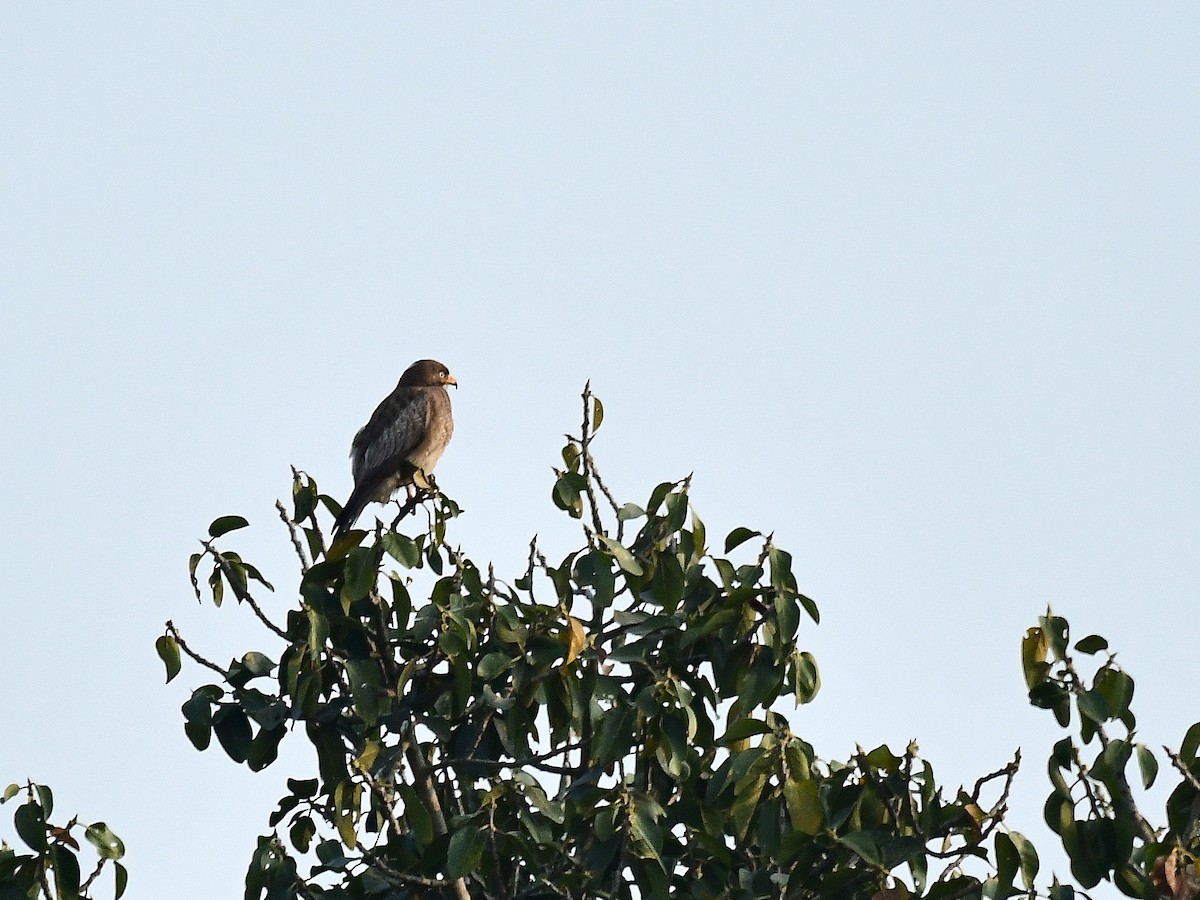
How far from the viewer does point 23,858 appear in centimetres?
607

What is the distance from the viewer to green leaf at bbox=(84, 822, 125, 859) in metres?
6.19

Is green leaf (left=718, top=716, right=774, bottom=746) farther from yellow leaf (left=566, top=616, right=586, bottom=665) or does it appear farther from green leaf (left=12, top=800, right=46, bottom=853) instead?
green leaf (left=12, top=800, right=46, bottom=853)

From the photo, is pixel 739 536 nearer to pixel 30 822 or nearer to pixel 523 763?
pixel 523 763

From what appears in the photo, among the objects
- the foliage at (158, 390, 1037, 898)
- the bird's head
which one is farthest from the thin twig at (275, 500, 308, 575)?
the bird's head

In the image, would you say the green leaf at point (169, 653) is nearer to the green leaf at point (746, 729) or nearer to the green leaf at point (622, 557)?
the green leaf at point (622, 557)

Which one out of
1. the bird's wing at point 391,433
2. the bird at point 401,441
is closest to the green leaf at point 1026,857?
the bird at point 401,441

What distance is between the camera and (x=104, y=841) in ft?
20.4

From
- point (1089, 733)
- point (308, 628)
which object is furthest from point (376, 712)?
point (1089, 733)

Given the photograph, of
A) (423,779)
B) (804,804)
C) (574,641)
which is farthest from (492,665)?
(804,804)

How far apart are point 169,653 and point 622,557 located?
5.50 feet

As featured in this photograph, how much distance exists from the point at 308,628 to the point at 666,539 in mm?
1325

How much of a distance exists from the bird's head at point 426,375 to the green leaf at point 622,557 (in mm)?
6004

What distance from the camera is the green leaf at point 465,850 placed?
17.9ft

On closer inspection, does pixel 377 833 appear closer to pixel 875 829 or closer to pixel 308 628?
pixel 308 628
